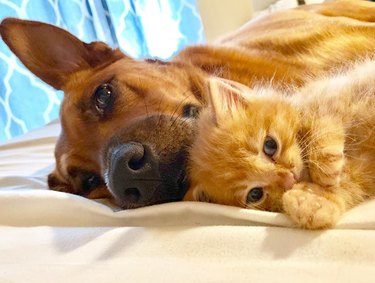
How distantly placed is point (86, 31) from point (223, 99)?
229 cm

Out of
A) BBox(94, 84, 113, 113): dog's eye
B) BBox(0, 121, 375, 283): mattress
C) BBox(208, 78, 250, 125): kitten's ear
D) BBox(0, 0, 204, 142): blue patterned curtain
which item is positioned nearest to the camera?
BBox(0, 121, 375, 283): mattress

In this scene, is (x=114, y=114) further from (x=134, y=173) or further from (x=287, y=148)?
(x=287, y=148)

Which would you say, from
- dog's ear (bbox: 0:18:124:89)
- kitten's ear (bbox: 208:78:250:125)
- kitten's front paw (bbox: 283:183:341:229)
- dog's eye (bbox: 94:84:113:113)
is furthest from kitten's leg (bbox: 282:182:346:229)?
dog's ear (bbox: 0:18:124:89)

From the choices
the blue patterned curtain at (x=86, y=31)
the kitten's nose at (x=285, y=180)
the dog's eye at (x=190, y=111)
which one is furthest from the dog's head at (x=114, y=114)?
the blue patterned curtain at (x=86, y=31)

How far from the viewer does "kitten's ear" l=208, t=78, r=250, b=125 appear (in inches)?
42.6

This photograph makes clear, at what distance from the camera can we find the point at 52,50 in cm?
165

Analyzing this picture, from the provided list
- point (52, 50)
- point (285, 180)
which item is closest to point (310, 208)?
point (285, 180)

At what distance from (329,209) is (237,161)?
0.79 feet

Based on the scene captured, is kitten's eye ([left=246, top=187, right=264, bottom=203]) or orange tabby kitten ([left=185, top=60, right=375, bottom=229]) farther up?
orange tabby kitten ([left=185, top=60, right=375, bottom=229])

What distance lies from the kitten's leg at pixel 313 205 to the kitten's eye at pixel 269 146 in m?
0.09

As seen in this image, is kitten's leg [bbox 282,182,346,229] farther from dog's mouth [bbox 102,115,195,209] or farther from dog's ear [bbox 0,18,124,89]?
dog's ear [bbox 0,18,124,89]

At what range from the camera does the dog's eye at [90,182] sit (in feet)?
4.64

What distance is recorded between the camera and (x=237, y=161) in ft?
3.42

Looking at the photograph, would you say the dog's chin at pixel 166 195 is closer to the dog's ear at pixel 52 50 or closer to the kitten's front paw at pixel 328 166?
the kitten's front paw at pixel 328 166
